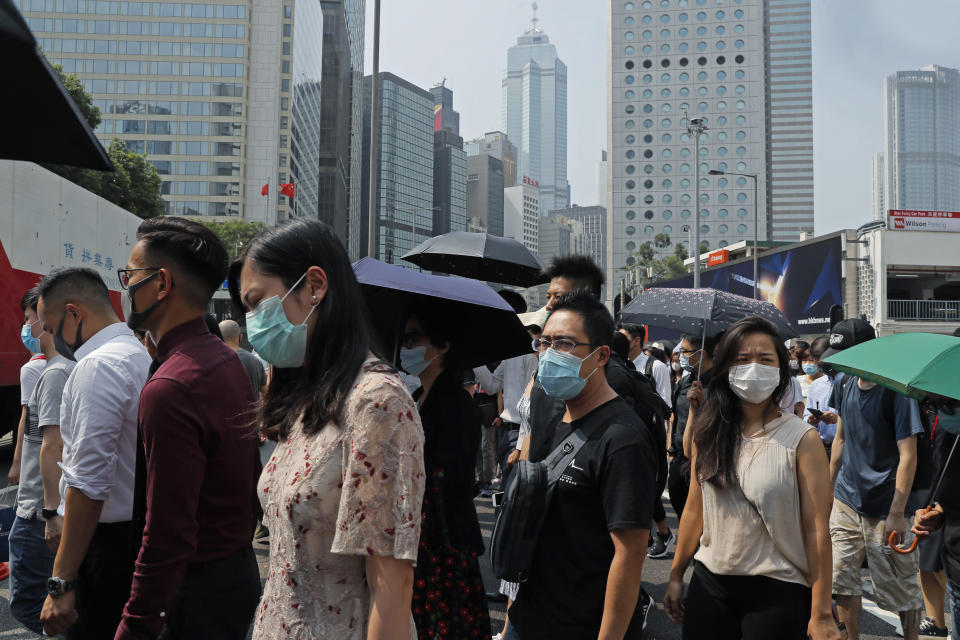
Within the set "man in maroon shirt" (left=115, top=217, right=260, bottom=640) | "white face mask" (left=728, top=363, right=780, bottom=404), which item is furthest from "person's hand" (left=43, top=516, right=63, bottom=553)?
"white face mask" (left=728, top=363, right=780, bottom=404)

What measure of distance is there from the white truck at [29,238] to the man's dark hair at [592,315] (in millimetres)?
7783

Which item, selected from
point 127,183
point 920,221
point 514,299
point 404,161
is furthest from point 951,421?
point 404,161

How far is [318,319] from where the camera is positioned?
1.90 metres

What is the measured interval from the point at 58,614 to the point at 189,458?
0.86m

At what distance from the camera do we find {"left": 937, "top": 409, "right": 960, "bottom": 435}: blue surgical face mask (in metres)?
3.83

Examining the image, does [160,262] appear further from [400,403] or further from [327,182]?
[327,182]

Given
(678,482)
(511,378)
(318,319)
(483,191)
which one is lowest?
(678,482)

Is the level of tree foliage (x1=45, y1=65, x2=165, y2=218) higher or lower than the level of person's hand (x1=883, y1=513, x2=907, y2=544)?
A: higher

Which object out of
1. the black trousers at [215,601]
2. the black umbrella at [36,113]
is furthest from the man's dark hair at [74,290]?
the black umbrella at [36,113]

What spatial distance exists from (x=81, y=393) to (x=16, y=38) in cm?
177

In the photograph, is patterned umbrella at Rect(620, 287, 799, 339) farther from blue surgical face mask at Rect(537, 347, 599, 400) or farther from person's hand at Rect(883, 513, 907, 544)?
blue surgical face mask at Rect(537, 347, 599, 400)

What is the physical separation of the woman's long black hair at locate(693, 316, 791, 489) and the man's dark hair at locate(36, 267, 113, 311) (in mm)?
2699

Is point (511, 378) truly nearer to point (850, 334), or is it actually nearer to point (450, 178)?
point (850, 334)

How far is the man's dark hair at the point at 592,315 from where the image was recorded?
297cm
